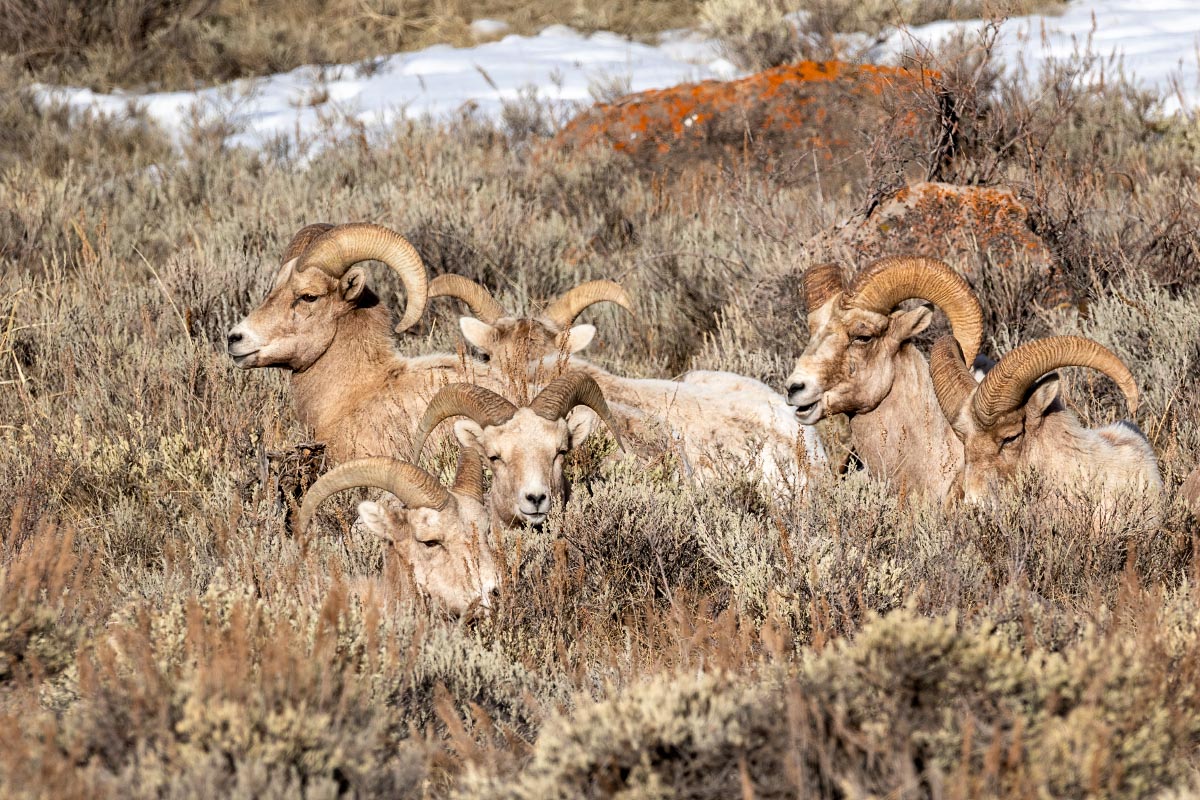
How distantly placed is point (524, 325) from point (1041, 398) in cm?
277

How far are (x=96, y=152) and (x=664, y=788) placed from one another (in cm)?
1239

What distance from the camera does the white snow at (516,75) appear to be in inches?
581

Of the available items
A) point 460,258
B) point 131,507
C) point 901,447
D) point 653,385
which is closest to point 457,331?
point 460,258

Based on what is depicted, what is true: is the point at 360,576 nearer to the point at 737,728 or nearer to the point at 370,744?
the point at 370,744

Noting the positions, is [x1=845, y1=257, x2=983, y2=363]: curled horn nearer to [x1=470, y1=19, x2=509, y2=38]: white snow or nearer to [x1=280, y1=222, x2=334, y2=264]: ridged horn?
[x1=280, y1=222, x2=334, y2=264]: ridged horn

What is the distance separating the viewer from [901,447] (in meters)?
5.86

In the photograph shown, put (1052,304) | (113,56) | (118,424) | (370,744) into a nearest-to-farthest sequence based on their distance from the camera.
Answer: (370,744), (118,424), (1052,304), (113,56)

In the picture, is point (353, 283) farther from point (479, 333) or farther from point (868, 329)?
point (868, 329)

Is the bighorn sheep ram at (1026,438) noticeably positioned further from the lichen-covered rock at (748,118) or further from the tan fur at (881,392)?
the lichen-covered rock at (748,118)

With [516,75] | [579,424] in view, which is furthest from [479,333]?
[516,75]

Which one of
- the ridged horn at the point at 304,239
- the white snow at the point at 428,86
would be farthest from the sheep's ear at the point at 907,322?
the white snow at the point at 428,86

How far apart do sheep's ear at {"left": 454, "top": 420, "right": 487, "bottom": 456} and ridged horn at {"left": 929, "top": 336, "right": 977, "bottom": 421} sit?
2.08 meters

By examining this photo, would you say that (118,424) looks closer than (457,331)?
Yes

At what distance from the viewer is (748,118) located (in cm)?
1227
